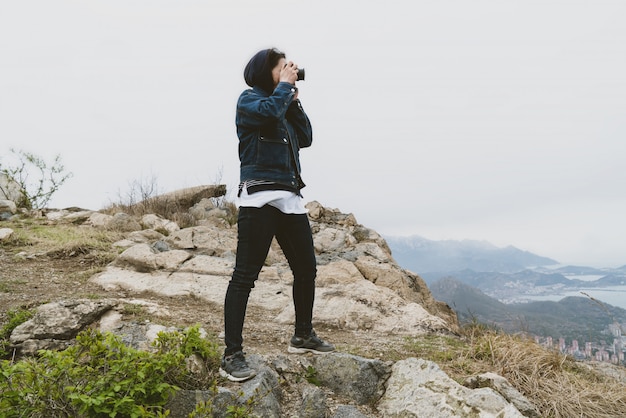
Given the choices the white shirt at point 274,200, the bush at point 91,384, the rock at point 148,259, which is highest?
the white shirt at point 274,200

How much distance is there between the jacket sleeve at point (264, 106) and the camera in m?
2.88

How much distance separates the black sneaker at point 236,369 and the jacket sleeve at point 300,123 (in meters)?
1.66

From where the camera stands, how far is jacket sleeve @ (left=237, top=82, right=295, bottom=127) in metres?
2.88

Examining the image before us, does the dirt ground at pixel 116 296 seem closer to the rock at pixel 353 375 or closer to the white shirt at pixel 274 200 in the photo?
the rock at pixel 353 375

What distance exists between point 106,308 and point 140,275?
7.86ft

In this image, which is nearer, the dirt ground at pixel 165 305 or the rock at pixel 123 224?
the dirt ground at pixel 165 305

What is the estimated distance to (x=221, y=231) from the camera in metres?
8.39

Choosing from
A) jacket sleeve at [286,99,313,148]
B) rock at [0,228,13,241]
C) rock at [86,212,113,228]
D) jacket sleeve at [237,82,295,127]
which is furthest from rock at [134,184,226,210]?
jacket sleeve at [237,82,295,127]

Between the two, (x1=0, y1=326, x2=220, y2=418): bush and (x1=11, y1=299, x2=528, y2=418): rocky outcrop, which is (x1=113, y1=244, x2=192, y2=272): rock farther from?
(x1=0, y1=326, x2=220, y2=418): bush

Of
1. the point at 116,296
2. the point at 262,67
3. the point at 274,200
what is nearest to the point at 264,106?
the point at 262,67

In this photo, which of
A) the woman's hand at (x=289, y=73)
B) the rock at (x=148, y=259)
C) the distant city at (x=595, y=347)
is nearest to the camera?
the woman's hand at (x=289, y=73)

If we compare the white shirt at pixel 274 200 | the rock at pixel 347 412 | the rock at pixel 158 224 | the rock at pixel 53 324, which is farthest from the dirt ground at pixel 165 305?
the rock at pixel 158 224

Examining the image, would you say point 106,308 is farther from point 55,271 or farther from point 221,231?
point 221,231

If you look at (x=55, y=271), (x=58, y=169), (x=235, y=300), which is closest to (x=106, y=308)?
(x=235, y=300)
